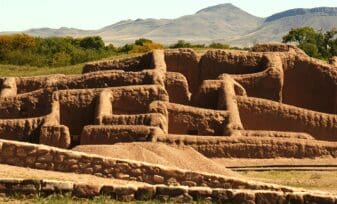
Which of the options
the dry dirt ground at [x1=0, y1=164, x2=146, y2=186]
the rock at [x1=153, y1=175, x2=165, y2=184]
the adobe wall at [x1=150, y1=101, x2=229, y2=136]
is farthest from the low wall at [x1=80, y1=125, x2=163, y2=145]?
the dry dirt ground at [x1=0, y1=164, x2=146, y2=186]

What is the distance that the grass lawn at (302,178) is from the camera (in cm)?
1798

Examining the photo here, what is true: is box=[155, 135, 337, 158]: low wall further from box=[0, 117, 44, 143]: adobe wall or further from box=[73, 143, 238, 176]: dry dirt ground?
box=[0, 117, 44, 143]: adobe wall

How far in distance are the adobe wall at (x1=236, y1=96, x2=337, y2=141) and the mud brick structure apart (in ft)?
0.11

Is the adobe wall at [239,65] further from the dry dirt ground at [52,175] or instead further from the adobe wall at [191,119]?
the dry dirt ground at [52,175]

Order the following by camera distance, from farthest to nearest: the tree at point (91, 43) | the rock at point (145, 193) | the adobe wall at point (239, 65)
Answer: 1. the tree at point (91, 43)
2. the adobe wall at point (239, 65)
3. the rock at point (145, 193)

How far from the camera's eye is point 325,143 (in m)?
21.6

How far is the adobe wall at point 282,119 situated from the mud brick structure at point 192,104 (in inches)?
1.3

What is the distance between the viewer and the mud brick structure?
21062 mm

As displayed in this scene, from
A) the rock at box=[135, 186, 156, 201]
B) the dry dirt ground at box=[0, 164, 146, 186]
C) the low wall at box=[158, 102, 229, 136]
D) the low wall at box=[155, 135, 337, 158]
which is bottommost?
the low wall at box=[155, 135, 337, 158]

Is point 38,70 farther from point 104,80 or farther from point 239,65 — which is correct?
point 239,65

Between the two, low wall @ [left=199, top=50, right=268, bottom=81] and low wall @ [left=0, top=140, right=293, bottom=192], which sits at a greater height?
low wall @ [left=199, top=50, right=268, bottom=81]

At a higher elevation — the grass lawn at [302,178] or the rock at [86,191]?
the rock at [86,191]

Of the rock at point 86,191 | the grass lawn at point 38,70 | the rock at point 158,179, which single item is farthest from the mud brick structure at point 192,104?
the grass lawn at point 38,70

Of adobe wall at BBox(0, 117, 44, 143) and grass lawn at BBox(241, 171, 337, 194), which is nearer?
grass lawn at BBox(241, 171, 337, 194)
